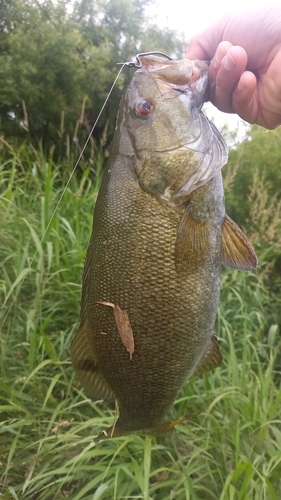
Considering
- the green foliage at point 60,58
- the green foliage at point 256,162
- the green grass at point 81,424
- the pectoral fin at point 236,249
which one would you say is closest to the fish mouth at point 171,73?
the pectoral fin at point 236,249

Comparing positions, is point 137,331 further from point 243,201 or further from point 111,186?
point 243,201

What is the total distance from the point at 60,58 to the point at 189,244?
5.70 metres

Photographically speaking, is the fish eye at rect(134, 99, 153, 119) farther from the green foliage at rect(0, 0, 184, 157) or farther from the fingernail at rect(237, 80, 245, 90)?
the green foliage at rect(0, 0, 184, 157)

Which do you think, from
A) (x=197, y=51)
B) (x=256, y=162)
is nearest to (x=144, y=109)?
(x=197, y=51)

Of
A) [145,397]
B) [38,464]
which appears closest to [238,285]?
[38,464]

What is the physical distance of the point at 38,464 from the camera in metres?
1.77

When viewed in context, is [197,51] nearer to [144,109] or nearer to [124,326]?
[144,109]

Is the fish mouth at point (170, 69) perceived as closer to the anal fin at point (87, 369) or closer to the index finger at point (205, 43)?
the index finger at point (205, 43)

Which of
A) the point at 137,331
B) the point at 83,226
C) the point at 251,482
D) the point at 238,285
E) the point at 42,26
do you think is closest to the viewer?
the point at 137,331

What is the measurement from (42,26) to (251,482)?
572 centimetres

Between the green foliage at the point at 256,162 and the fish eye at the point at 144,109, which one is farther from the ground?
the fish eye at the point at 144,109

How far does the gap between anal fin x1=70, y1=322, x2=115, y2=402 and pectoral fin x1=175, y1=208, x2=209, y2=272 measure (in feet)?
1.04

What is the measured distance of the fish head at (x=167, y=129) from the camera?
1032 mm

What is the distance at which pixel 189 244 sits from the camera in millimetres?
1001
